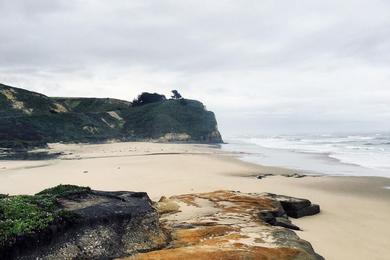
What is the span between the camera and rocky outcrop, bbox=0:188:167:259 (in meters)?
5.36

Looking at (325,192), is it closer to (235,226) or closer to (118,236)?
(235,226)

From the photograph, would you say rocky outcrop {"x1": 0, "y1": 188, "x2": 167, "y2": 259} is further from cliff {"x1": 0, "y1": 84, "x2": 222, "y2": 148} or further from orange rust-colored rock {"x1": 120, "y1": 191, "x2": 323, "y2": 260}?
cliff {"x1": 0, "y1": 84, "x2": 222, "y2": 148}

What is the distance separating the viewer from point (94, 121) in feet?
229

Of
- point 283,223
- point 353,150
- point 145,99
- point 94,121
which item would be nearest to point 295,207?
point 283,223

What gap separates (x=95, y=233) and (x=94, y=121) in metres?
65.9

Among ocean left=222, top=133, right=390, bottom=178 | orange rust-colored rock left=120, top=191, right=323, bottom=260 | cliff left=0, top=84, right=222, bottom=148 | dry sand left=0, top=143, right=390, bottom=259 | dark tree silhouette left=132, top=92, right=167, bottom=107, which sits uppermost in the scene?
dark tree silhouette left=132, top=92, right=167, bottom=107

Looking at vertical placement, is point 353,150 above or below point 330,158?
above

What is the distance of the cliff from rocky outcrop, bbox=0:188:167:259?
36.2 metres

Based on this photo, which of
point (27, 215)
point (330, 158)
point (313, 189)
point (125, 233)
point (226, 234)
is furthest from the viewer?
point (330, 158)

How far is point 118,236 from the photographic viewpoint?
20.2 ft

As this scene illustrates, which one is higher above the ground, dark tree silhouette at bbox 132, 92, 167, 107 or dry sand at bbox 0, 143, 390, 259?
dark tree silhouette at bbox 132, 92, 167, 107

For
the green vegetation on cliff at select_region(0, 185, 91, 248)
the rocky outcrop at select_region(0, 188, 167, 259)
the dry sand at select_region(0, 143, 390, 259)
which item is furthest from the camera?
the dry sand at select_region(0, 143, 390, 259)

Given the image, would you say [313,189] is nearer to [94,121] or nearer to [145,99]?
[94,121]

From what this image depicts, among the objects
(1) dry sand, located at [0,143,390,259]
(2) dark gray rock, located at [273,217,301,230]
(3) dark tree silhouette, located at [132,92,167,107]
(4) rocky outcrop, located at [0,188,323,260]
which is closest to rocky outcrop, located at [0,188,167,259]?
(4) rocky outcrop, located at [0,188,323,260]
